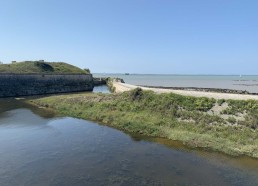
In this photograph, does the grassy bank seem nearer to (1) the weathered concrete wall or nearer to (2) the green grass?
(1) the weathered concrete wall

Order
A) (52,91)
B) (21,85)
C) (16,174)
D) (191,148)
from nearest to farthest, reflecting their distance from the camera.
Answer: (16,174) < (191,148) < (21,85) < (52,91)

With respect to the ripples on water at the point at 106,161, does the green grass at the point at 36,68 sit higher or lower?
higher

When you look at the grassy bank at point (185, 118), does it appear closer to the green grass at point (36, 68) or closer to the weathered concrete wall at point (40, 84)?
the weathered concrete wall at point (40, 84)

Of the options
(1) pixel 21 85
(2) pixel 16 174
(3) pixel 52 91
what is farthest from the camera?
(3) pixel 52 91

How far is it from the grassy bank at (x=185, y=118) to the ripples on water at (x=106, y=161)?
177 centimetres

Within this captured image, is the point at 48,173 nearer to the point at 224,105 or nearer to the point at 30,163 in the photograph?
the point at 30,163

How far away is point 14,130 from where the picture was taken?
1075 inches

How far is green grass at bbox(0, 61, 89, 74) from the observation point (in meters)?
68.4

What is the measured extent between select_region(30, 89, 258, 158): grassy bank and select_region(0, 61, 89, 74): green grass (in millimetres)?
37348

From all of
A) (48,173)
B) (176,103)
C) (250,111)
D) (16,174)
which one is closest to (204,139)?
(250,111)

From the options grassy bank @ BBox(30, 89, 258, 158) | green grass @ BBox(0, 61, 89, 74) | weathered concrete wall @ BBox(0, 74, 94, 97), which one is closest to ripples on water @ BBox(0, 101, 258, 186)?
grassy bank @ BBox(30, 89, 258, 158)

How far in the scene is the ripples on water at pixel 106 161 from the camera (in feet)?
51.1

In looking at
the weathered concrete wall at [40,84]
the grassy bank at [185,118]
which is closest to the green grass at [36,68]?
the weathered concrete wall at [40,84]

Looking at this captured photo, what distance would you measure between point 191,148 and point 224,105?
8.04 m
